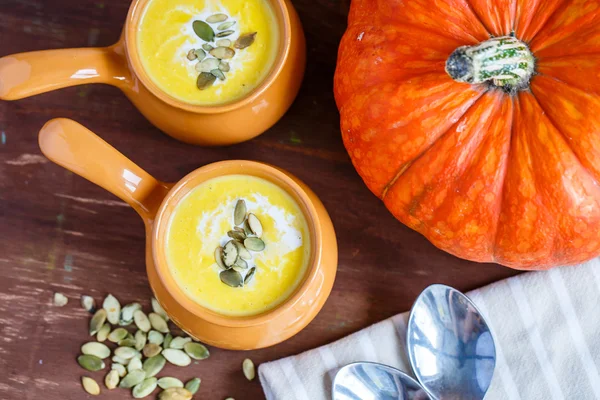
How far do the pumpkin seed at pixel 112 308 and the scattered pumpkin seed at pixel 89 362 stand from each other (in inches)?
2.3

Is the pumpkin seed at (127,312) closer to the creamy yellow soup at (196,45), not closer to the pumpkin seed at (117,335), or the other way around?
the pumpkin seed at (117,335)

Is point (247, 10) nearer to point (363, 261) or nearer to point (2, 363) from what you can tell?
point (363, 261)

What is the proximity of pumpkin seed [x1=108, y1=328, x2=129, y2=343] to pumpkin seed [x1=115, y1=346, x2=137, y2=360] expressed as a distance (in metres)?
0.02

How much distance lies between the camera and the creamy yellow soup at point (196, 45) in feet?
2.93

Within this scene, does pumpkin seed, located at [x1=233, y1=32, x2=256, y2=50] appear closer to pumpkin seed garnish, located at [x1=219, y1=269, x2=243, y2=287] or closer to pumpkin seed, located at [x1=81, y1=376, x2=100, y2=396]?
pumpkin seed garnish, located at [x1=219, y1=269, x2=243, y2=287]

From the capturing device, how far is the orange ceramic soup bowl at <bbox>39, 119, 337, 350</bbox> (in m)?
0.81

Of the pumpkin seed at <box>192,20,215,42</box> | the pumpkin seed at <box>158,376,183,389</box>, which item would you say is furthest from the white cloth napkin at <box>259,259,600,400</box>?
the pumpkin seed at <box>192,20,215,42</box>

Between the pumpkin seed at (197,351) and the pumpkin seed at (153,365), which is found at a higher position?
the pumpkin seed at (197,351)

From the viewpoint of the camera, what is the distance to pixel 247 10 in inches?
35.6

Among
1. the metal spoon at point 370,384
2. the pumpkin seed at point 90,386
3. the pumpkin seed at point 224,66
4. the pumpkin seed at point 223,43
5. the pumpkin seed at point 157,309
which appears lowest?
the pumpkin seed at point 90,386

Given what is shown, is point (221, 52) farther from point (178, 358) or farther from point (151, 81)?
point (178, 358)

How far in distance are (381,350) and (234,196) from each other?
32 cm

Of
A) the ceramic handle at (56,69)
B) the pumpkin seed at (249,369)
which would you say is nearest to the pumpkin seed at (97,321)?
the pumpkin seed at (249,369)

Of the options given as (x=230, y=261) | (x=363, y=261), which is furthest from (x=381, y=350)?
(x=230, y=261)
